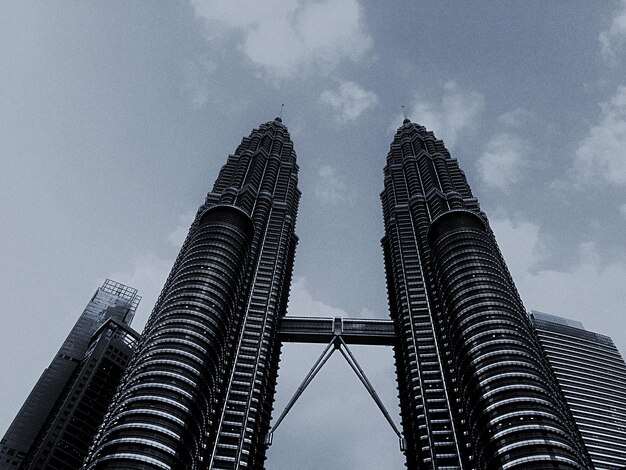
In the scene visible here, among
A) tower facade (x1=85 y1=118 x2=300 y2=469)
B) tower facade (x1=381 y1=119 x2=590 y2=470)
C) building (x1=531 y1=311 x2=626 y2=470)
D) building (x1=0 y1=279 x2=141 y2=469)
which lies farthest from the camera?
building (x1=0 y1=279 x2=141 y2=469)

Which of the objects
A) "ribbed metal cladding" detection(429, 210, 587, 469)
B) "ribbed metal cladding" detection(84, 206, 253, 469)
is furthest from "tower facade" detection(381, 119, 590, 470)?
"ribbed metal cladding" detection(84, 206, 253, 469)

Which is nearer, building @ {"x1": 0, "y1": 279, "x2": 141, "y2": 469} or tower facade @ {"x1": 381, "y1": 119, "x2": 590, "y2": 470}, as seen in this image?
tower facade @ {"x1": 381, "y1": 119, "x2": 590, "y2": 470}

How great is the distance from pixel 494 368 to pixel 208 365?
57413 millimetres

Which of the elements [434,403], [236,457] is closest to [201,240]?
[236,457]

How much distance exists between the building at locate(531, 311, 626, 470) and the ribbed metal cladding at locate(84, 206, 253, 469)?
3964 inches

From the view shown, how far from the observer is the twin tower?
343ft

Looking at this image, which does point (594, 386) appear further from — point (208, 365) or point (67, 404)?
point (67, 404)

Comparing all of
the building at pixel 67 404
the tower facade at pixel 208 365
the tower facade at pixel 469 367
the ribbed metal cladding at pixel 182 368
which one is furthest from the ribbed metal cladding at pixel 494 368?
the building at pixel 67 404

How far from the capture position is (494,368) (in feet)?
379

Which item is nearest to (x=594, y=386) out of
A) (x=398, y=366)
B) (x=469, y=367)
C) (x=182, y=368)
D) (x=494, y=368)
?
(x=398, y=366)

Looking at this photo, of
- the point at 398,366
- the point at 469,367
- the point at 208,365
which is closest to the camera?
the point at 469,367

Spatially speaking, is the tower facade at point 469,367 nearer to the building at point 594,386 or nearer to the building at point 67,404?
the building at point 594,386

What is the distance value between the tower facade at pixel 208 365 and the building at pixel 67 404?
45289 mm

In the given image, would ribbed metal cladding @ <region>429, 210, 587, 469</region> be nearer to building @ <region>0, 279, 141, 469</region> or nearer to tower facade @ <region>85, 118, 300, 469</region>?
tower facade @ <region>85, 118, 300, 469</region>
